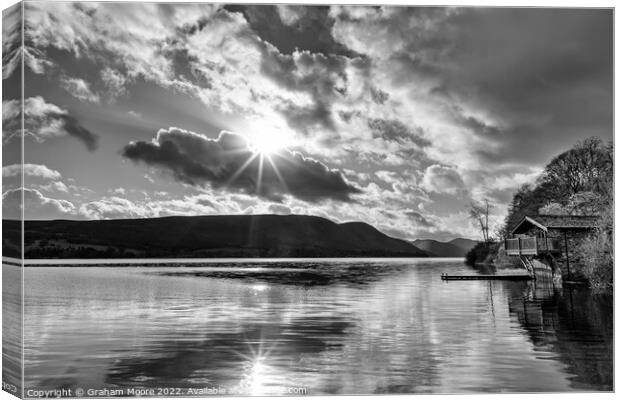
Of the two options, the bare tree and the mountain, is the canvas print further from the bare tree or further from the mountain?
the mountain

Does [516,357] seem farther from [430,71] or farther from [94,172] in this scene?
[94,172]

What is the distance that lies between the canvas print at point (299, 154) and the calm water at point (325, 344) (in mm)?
119

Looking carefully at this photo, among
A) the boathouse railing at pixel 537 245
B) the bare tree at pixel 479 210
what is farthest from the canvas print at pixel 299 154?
the boathouse railing at pixel 537 245

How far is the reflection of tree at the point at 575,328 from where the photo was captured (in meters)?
17.6

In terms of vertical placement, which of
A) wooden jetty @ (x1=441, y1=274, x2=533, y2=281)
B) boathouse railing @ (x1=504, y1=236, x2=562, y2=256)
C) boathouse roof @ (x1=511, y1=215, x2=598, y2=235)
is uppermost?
boathouse roof @ (x1=511, y1=215, x2=598, y2=235)

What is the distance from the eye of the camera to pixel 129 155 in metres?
32.2

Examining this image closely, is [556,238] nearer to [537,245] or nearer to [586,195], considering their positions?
[537,245]

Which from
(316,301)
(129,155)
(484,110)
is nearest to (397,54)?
(484,110)

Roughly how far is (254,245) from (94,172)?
137 m

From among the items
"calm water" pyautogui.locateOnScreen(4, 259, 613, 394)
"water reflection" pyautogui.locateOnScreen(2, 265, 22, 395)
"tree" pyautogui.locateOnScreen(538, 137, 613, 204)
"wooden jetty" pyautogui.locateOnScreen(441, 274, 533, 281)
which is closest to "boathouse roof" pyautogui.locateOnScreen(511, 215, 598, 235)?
"tree" pyautogui.locateOnScreen(538, 137, 613, 204)

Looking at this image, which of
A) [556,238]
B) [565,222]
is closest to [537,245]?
[556,238]

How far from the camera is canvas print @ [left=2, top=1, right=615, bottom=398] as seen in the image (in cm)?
1614

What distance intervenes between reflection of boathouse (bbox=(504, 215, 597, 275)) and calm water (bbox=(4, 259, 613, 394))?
12500 millimetres

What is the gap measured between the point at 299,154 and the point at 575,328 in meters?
12.9
